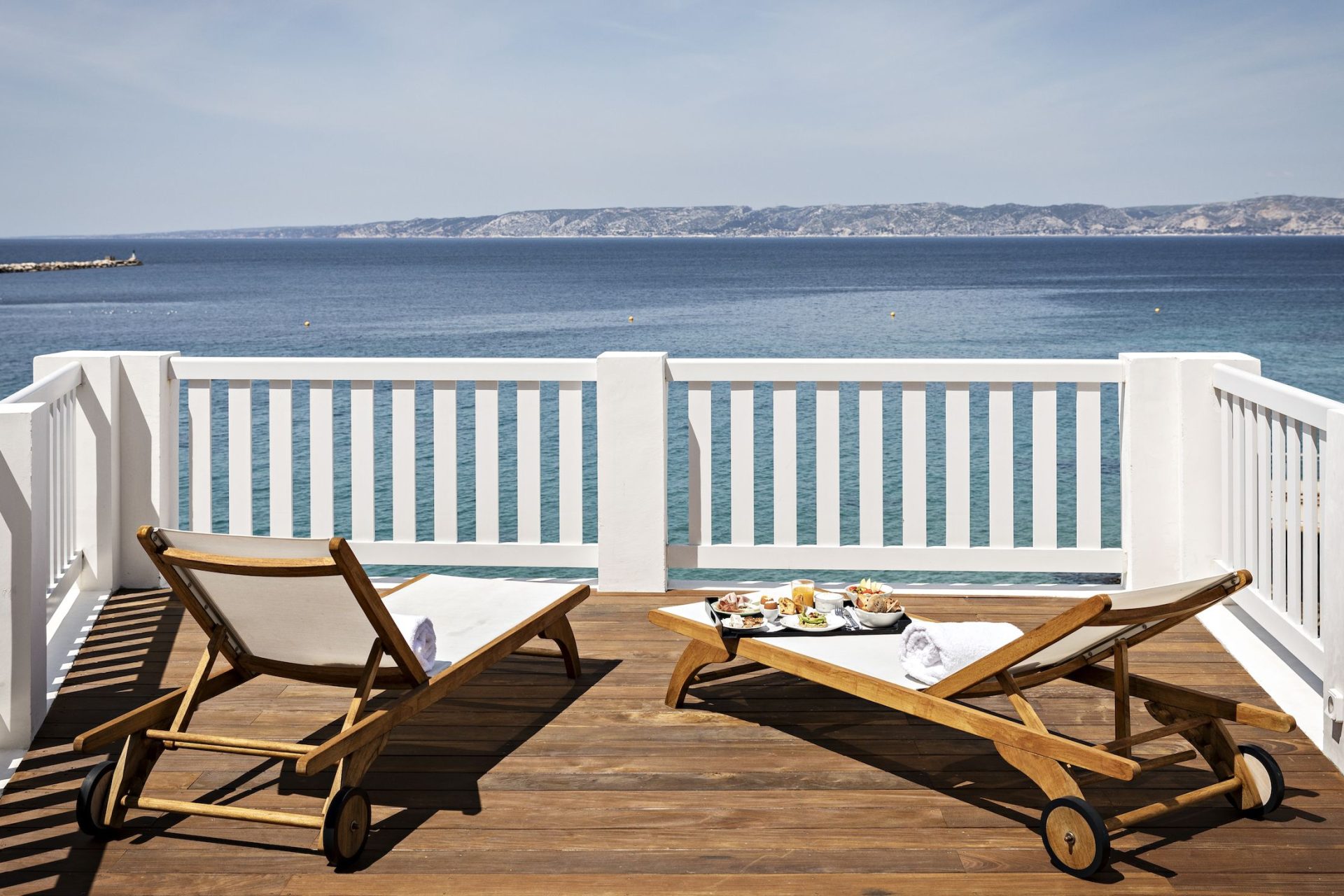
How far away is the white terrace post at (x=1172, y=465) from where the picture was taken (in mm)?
4625

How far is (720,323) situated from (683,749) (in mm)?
41390

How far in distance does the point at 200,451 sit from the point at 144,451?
236 millimetres

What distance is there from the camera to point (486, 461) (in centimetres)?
488

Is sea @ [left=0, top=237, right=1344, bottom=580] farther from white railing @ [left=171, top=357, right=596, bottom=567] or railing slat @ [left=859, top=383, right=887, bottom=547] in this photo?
white railing @ [left=171, top=357, right=596, bottom=567]

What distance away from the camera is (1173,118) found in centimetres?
7181

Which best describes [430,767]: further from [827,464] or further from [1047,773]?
[827,464]

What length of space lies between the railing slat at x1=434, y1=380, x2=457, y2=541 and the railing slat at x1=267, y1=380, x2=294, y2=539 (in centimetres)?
60

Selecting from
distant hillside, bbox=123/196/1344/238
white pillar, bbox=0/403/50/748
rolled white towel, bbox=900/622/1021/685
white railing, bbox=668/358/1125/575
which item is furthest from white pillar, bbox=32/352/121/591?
distant hillside, bbox=123/196/1344/238

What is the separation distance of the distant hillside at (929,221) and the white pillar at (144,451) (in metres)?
97.0

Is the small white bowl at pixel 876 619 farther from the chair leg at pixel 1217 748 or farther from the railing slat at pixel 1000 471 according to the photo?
the railing slat at pixel 1000 471

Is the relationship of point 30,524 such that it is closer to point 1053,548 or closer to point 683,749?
point 683,749

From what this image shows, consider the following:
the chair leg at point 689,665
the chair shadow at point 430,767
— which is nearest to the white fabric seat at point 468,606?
the chair shadow at point 430,767

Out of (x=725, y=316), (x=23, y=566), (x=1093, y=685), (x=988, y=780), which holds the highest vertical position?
(x=725, y=316)

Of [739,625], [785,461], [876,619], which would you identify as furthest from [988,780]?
[785,461]
